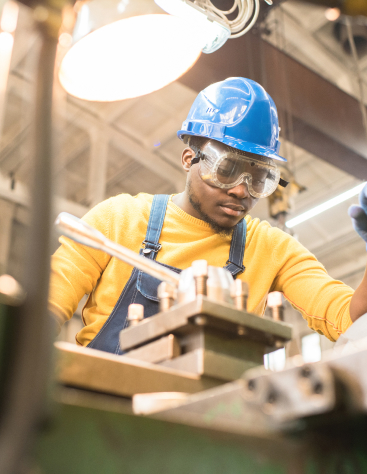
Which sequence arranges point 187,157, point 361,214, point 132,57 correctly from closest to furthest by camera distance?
point 361,214 → point 132,57 → point 187,157

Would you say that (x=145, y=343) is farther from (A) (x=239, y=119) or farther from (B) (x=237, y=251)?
(A) (x=239, y=119)

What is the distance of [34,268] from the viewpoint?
0.32 m

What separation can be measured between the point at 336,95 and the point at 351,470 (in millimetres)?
4394

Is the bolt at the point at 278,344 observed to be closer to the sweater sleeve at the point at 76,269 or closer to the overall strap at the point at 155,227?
the sweater sleeve at the point at 76,269

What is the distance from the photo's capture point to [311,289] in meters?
1.79

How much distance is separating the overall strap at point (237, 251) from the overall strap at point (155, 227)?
0.85 ft

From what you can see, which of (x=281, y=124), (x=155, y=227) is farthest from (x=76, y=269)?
(x=281, y=124)

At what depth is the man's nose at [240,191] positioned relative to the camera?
191 centimetres

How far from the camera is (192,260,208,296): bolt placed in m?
0.89

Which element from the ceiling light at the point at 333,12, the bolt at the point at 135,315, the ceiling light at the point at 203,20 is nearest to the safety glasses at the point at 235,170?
the ceiling light at the point at 203,20

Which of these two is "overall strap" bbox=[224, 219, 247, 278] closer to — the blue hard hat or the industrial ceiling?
the blue hard hat

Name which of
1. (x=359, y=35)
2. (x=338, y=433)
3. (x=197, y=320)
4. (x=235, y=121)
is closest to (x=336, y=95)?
(x=359, y=35)

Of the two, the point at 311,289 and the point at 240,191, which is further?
the point at 240,191

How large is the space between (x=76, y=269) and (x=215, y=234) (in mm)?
556
